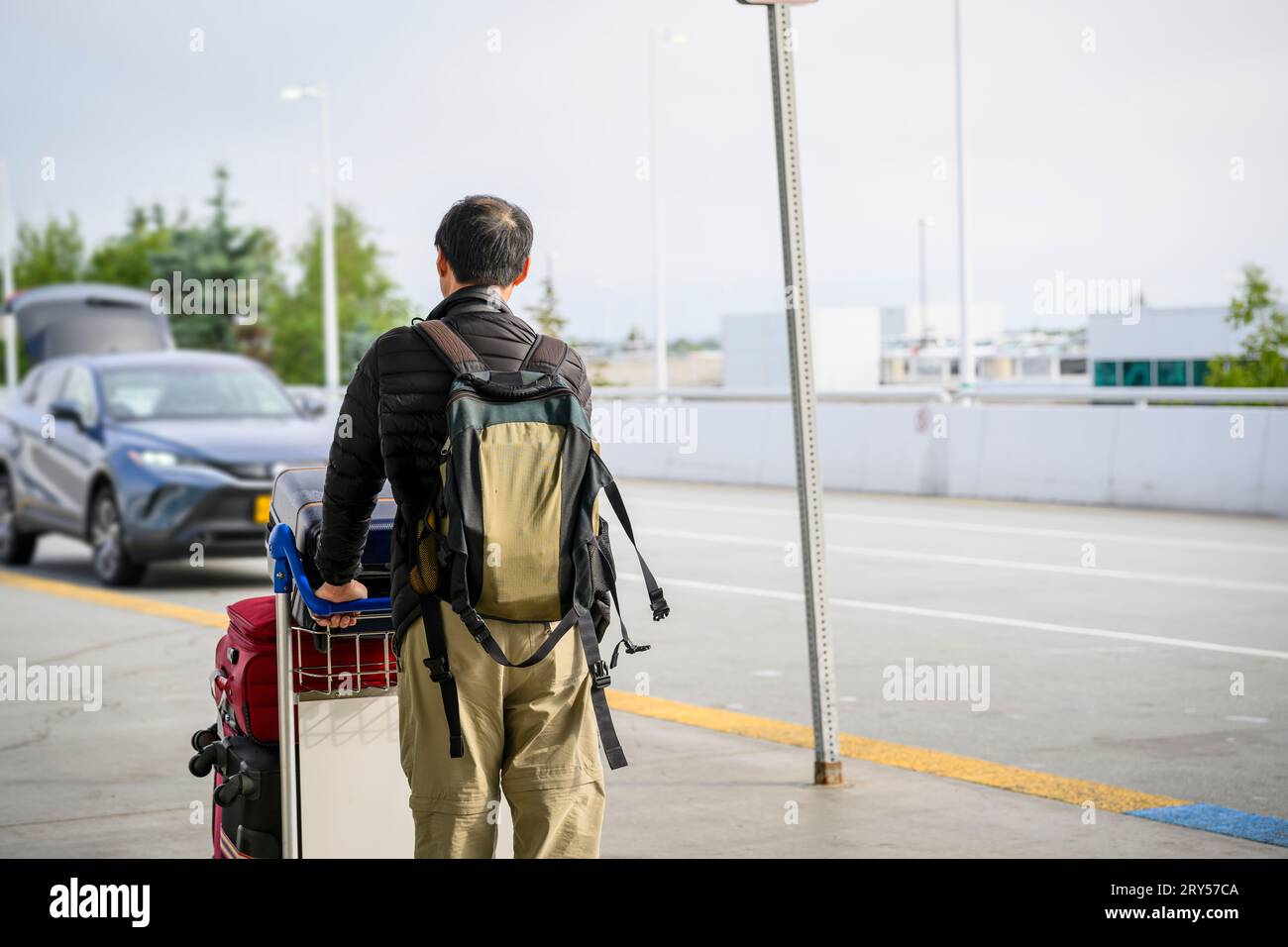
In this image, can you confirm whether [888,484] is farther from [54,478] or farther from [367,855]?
[367,855]

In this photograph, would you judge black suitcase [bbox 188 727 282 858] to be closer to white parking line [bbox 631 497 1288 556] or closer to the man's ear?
the man's ear

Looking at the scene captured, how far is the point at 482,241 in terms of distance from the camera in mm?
4074

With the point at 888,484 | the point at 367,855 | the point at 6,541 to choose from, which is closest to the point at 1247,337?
the point at 888,484

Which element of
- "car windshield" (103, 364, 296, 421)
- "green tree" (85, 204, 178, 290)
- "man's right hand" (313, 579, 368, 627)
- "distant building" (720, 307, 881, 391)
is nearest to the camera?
"man's right hand" (313, 579, 368, 627)

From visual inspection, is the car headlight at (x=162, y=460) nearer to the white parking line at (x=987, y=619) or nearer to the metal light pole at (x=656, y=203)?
the white parking line at (x=987, y=619)

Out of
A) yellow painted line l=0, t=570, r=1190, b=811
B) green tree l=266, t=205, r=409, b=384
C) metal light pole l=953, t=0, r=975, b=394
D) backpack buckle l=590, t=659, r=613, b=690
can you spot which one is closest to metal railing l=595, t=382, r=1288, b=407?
metal light pole l=953, t=0, r=975, b=394

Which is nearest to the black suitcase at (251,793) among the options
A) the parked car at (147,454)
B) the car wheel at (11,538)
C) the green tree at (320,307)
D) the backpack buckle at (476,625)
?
the backpack buckle at (476,625)

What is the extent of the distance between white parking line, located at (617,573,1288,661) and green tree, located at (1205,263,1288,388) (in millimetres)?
35570

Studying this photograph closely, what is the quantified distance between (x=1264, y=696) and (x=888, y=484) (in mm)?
12005

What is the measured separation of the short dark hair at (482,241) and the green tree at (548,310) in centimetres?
3224

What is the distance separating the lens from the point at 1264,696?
8406 millimetres

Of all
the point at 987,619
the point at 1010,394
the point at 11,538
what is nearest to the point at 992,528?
the point at 1010,394

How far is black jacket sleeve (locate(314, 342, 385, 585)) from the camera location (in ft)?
13.0

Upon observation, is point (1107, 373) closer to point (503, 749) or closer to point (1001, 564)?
point (1001, 564)
